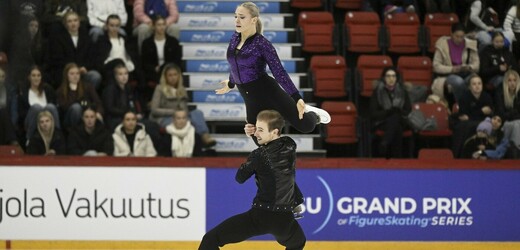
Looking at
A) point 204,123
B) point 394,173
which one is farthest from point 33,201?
point 394,173

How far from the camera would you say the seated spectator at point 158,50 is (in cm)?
1398

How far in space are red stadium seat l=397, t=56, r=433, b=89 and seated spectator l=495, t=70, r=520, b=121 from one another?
54.9 inches

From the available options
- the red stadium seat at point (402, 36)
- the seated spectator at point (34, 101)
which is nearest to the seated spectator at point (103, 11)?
the seated spectator at point (34, 101)

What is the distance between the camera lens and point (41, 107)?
40.7ft

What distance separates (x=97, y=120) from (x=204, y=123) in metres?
1.34

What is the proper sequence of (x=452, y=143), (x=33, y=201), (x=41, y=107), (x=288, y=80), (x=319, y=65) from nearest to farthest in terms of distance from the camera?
(x=288, y=80)
(x=33, y=201)
(x=41, y=107)
(x=452, y=143)
(x=319, y=65)

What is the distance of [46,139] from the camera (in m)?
12.1

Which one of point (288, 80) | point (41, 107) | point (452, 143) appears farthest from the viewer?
point (452, 143)

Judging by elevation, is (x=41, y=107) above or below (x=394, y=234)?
above

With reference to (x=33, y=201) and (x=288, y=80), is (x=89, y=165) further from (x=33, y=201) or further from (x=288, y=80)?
(x=288, y=80)

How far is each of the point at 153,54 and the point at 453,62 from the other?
3828 millimetres

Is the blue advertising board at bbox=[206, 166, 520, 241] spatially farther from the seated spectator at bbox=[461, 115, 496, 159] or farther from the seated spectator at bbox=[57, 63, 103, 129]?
the seated spectator at bbox=[57, 63, 103, 129]

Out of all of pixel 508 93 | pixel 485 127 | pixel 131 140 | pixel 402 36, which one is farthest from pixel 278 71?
pixel 402 36

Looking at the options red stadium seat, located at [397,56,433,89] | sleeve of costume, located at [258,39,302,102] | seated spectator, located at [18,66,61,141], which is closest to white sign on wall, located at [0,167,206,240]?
seated spectator, located at [18,66,61,141]
